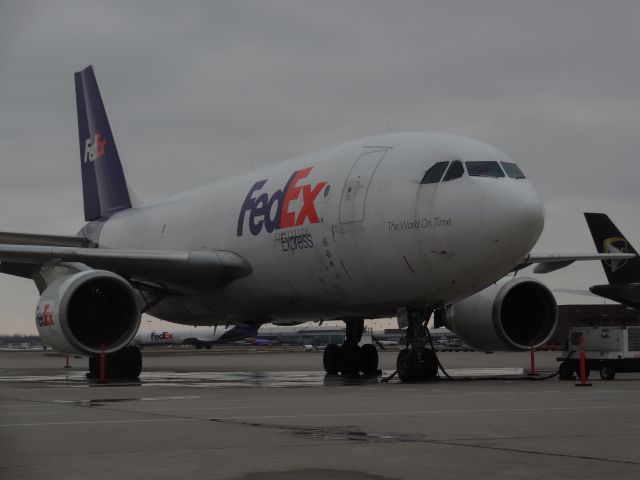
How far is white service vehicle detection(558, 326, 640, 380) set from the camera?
59.9ft

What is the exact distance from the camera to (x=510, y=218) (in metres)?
14.7

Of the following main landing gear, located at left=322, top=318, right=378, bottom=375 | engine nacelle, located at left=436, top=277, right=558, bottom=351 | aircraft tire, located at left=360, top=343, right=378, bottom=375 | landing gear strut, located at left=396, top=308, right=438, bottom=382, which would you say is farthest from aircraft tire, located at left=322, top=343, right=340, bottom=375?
landing gear strut, located at left=396, top=308, right=438, bottom=382

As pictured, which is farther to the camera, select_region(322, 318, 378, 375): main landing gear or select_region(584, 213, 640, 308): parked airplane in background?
select_region(584, 213, 640, 308): parked airplane in background

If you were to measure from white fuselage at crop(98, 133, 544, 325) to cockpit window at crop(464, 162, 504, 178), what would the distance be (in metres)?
0.16

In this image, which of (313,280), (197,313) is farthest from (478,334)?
(197,313)

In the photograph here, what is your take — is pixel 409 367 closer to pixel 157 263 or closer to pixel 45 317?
pixel 157 263

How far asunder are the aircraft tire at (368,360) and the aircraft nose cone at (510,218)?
6874 mm

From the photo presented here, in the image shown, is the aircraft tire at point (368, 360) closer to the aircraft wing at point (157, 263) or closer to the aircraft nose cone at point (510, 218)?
the aircraft wing at point (157, 263)

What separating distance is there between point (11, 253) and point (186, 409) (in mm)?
9407

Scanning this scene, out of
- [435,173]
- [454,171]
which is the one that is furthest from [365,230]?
[454,171]

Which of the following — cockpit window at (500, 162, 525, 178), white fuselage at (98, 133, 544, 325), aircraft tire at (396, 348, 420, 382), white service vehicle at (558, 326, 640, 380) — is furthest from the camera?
white service vehicle at (558, 326, 640, 380)

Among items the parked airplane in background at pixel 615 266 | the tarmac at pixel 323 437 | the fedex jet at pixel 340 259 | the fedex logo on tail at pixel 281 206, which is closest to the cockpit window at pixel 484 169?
the fedex jet at pixel 340 259

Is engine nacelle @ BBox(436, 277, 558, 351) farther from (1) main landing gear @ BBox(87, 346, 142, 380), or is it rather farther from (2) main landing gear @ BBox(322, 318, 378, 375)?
(1) main landing gear @ BBox(87, 346, 142, 380)

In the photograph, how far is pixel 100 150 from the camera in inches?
1113
